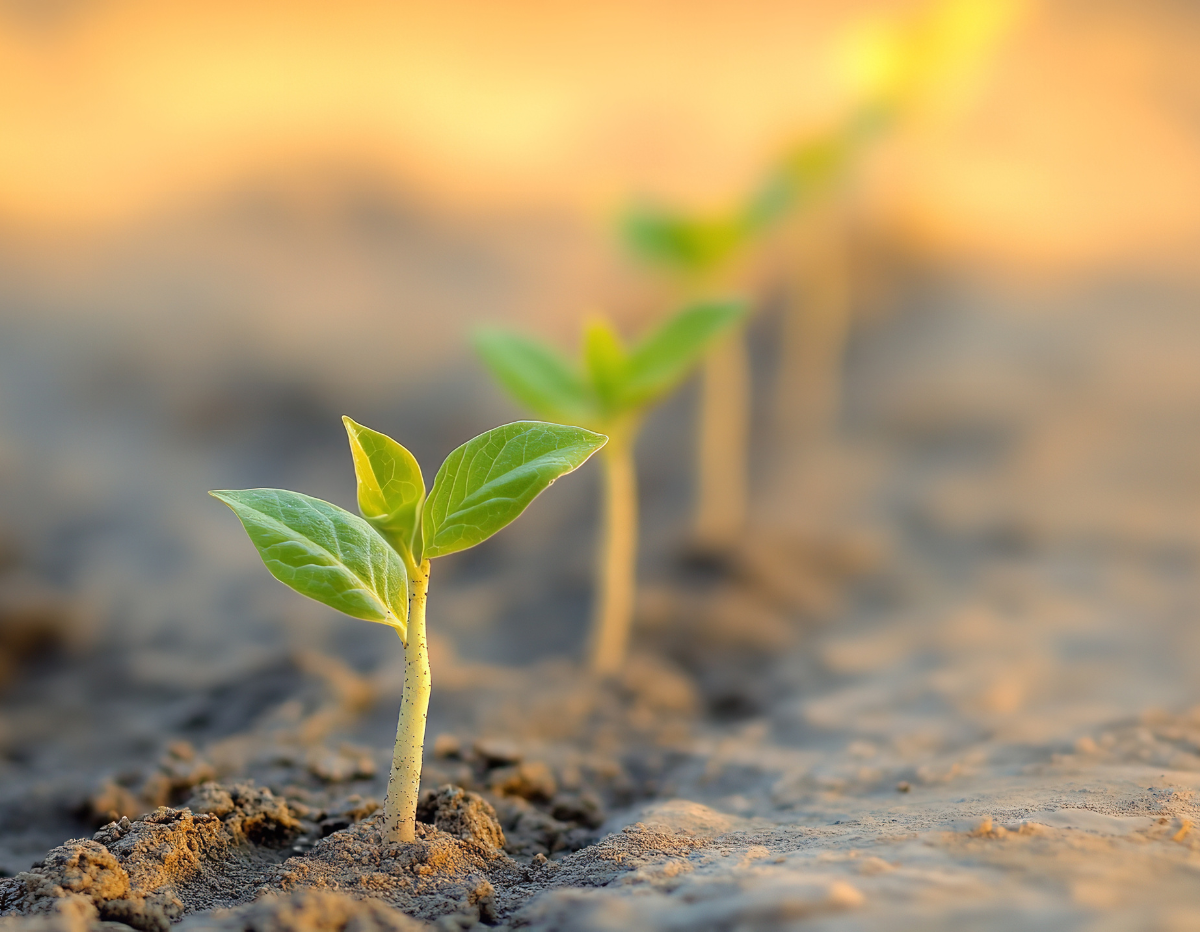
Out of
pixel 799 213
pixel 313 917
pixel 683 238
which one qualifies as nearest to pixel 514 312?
pixel 799 213

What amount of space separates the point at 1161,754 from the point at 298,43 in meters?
5.61

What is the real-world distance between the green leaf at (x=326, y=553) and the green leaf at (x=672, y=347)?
892 millimetres

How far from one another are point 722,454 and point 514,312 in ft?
4.68

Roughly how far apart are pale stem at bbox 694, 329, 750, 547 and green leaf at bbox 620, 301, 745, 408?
84 centimetres

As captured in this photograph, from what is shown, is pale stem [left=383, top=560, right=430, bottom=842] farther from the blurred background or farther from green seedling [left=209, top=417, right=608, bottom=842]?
the blurred background

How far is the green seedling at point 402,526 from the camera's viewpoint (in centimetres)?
110

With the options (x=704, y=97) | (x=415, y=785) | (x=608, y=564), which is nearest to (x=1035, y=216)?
(x=704, y=97)

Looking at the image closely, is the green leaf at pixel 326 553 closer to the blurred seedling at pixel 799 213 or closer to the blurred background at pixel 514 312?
the blurred background at pixel 514 312

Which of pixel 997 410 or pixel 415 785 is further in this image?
pixel 997 410

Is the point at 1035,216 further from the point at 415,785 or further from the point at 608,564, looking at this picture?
the point at 415,785

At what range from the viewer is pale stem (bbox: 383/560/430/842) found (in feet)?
3.86

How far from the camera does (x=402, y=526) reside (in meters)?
1.16

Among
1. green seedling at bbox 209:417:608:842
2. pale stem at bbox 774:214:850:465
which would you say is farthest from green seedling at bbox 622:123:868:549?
green seedling at bbox 209:417:608:842

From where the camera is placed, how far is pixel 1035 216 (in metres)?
4.16
